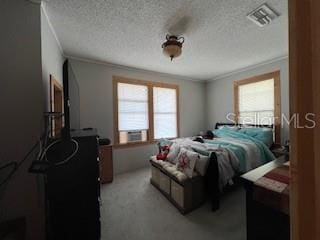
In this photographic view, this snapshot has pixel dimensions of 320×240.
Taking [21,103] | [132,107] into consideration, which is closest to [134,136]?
Result: [132,107]

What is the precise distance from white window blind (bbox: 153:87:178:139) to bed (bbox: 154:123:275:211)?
63.3 inches

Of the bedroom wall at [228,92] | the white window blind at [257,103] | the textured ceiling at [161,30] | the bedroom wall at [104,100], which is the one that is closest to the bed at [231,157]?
the white window blind at [257,103]

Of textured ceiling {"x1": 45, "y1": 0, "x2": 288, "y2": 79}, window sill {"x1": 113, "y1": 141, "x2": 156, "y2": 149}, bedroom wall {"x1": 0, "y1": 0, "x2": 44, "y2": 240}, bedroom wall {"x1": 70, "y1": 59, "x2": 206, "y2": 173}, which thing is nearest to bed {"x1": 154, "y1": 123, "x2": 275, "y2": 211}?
window sill {"x1": 113, "y1": 141, "x2": 156, "y2": 149}

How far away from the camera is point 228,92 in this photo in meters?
4.64

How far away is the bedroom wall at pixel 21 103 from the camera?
5.01 ft

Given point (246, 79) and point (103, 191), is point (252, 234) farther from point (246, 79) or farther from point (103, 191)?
point (246, 79)

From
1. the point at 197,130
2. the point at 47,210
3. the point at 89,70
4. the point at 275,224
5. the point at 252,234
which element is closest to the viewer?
the point at 275,224

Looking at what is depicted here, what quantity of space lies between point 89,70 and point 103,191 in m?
2.51

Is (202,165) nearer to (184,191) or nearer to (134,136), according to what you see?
(184,191)

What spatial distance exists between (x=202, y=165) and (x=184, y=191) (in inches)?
17.3

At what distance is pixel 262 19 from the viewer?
2.05m

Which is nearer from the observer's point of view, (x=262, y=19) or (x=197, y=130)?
(x=262, y=19)

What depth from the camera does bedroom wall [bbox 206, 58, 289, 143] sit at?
3.42m

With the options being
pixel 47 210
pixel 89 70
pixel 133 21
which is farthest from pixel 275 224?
pixel 89 70
